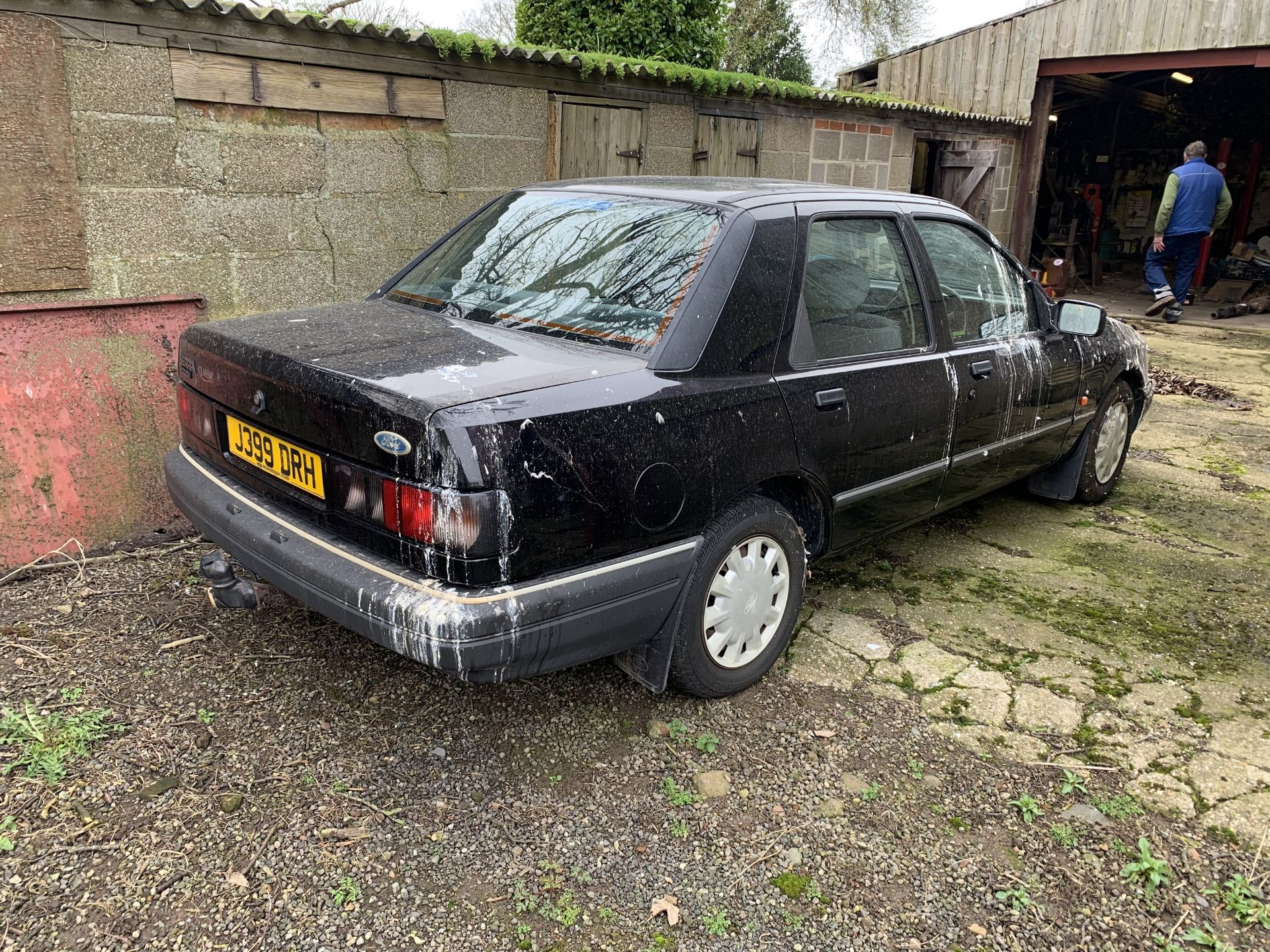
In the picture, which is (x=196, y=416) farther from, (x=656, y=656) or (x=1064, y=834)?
→ (x=1064, y=834)

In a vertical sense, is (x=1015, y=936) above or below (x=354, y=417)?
below

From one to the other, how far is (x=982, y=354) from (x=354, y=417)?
255 cm

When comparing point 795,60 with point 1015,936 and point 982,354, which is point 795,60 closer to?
point 982,354

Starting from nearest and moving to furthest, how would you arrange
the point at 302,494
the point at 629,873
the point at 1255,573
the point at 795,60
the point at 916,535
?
the point at 629,873 → the point at 302,494 → the point at 1255,573 → the point at 916,535 → the point at 795,60

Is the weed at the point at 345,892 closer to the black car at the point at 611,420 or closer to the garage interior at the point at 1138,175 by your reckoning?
the black car at the point at 611,420

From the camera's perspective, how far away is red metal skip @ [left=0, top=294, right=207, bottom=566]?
374cm

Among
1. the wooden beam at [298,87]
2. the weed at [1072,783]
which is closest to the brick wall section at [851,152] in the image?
the wooden beam at [298,87]

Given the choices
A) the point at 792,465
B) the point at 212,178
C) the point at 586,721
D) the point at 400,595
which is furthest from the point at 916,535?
the point at 212,178

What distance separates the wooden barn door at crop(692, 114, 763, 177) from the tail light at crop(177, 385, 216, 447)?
4608 millimetres

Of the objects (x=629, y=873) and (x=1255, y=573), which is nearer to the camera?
(x=629, y=873)

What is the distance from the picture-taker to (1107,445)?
4.89 meters

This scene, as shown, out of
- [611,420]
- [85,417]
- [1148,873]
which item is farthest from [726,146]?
[1148,873]

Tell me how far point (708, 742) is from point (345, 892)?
3.68 feet

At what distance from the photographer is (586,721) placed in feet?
9.52
